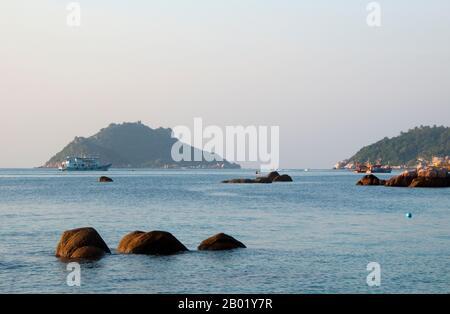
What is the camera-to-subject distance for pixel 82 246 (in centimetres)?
3228

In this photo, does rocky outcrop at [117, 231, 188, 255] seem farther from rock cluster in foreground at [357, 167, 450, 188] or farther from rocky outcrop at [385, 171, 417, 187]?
rocky outcrop at [385, 171, 417, 187]

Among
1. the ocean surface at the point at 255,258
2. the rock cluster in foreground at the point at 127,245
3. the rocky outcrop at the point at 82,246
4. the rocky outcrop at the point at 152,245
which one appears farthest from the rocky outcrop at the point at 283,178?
the rocky outcrop at the point at 82,246

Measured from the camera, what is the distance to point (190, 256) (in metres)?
33.0

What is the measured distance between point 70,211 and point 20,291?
Answer: 4977 centimetres

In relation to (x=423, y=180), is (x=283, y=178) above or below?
below

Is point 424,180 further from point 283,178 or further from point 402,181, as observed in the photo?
point 283,178

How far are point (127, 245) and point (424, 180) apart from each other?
396 feet

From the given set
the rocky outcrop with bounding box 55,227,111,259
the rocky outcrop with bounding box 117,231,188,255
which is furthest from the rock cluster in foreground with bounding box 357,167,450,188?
the rocky outcrop with bounding box 55,227,111,259

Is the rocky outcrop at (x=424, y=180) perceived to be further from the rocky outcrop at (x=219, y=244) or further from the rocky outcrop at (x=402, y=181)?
the rocky outcrop at (x=219, y=244)

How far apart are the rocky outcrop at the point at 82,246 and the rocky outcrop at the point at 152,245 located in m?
1.50

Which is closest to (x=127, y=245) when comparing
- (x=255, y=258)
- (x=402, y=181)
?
(x=255, y=258)

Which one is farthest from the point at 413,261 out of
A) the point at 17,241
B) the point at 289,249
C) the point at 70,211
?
the point at 70,211

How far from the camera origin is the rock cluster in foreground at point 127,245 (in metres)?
32.1

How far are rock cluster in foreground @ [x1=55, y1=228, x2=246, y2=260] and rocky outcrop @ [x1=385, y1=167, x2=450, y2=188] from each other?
116744 mm
